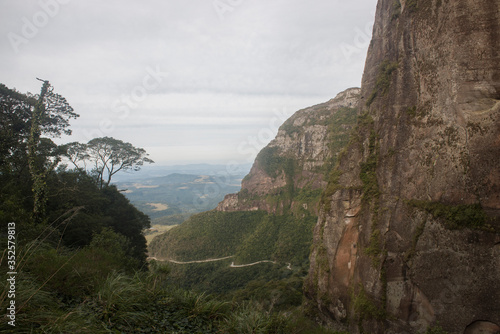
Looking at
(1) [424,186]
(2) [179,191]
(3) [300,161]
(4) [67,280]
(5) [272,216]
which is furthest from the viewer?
(2) [179,191]

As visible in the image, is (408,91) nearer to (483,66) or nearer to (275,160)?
(483,66)

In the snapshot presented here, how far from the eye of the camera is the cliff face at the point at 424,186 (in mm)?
9625

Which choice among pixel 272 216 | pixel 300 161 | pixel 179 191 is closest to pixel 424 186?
pixel 272 216

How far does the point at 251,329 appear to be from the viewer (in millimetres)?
4930

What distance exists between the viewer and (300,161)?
2302 inches

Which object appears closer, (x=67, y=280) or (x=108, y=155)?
(x=67, y=280)

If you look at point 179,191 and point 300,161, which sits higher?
point 300,161

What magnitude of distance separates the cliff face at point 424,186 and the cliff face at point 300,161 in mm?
33831

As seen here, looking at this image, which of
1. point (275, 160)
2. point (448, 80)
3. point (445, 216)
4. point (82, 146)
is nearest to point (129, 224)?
point (82, 146)

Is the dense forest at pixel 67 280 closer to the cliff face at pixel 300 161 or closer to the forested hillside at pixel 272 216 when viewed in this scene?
the forested hillside at pixel 272 216

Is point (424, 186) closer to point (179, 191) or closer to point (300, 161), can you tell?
point (300, 161)

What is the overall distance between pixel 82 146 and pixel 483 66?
90.3 ft

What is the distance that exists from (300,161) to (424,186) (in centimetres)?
4721

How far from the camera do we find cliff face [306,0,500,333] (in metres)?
9.62
